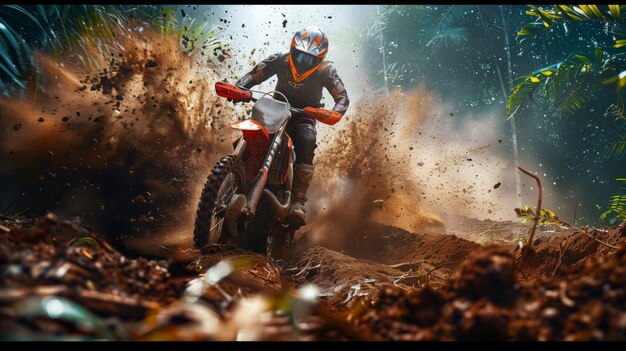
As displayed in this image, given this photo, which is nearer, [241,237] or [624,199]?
[241,237]

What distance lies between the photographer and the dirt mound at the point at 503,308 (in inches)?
36.9

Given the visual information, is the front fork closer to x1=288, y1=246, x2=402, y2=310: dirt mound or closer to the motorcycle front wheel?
the motorcycle front wheel

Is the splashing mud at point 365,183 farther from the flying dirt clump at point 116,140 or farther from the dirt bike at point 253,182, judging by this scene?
the dirt bike at point 253,182

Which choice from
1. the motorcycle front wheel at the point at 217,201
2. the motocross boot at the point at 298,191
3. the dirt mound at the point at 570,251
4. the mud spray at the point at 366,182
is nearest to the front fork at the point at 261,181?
the motorcycle front wheel at the point at 217,201

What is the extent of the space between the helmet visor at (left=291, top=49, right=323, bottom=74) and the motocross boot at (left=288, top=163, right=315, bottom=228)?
123cm

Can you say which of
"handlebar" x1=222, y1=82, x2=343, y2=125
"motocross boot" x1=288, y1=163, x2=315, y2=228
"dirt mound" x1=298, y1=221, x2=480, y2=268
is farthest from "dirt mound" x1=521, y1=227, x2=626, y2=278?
"motocross boot" x1=288, y1=163, x2=315, y2=228

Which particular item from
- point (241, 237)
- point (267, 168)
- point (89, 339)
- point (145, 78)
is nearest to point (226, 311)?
point (89, 339)

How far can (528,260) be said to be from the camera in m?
4.23

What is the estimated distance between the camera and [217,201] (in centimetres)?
358

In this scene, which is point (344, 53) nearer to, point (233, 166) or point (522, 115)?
point (522, 115)

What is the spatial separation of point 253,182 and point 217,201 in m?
0.59

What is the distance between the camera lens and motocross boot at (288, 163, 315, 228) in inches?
195

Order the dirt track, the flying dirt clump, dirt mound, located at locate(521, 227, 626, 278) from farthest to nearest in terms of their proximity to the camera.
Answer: the flying dirt clump
dirt mound, located at locate(521, 227, 626, 278)
the dirt track

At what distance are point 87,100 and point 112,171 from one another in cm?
114
